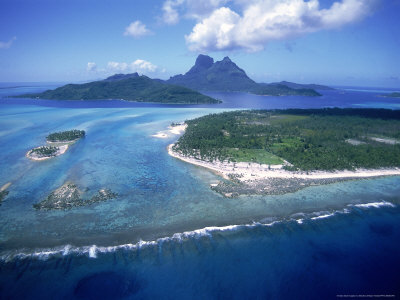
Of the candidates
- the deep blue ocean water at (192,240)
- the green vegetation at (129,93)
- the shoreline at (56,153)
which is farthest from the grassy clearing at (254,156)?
the green vegetation at (129,93)

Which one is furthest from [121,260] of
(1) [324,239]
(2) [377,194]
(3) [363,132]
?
(3) [363,132]

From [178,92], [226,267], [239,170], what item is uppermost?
[178,92]

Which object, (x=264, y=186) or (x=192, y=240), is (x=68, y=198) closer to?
(x=192, y=240)

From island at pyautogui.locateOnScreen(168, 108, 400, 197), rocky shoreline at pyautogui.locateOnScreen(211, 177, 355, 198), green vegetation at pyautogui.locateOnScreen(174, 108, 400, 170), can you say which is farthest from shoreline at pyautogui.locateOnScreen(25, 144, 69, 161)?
rocky shoreline at pyautogui.locateOnScreen(211, 177, 355, 198)

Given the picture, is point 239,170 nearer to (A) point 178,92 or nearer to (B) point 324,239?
(B) point 324,239

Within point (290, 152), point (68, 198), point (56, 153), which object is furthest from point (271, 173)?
point (56, 153)

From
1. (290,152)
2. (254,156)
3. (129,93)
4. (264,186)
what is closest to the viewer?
(264,186)
